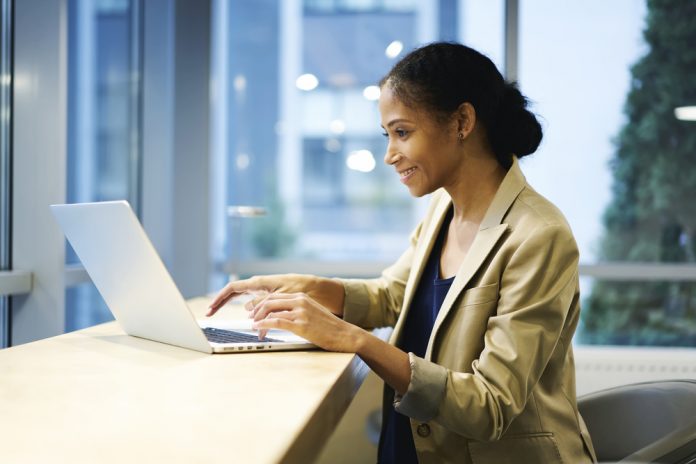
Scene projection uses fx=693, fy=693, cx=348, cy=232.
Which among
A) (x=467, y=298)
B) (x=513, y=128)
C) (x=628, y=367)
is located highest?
(x=513, y=128)

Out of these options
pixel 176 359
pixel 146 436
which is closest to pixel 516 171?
pixel 176 359

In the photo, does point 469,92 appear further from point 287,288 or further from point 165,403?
point 165,403

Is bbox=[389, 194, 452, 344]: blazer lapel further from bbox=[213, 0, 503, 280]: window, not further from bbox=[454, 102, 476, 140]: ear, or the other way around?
bbox=[213, 0, 503, 280]: window

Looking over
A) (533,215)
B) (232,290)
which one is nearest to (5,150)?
(232,290)

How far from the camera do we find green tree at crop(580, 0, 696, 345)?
10.4 feet

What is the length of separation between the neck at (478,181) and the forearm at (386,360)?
45 cm

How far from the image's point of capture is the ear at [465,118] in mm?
1438

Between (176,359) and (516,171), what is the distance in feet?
2.51

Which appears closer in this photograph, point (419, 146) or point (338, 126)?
point (419, 146)

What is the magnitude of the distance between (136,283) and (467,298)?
60 centimetres

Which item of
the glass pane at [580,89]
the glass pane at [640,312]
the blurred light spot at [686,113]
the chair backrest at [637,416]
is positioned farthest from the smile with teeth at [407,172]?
the blurred light spot at [686,113]

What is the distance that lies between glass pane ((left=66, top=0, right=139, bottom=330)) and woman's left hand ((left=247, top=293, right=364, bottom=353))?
1570mm

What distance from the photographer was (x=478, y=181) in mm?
1505

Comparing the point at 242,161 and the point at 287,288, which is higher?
the point at 242,161
